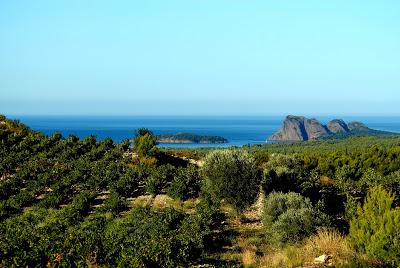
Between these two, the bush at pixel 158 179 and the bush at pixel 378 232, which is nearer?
the bush at pixel 378 232

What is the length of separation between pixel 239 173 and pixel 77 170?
14.1 m

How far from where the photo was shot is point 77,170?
1339 inches

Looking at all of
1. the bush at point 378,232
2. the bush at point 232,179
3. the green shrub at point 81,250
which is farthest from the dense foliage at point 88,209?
the bush at point 378,232

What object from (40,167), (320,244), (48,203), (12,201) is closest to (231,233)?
(320,244)

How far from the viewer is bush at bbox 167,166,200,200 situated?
28297mm

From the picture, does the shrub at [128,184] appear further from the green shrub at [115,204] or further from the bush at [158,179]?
the green shrub at [115,204]

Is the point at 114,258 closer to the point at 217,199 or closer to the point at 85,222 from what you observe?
the point at 85,222

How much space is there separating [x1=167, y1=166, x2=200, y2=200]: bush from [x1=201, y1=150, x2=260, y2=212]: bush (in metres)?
2.86

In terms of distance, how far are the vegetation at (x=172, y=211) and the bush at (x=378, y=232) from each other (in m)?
0.04

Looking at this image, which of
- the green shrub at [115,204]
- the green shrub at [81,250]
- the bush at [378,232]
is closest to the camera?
the bush at [378,232]

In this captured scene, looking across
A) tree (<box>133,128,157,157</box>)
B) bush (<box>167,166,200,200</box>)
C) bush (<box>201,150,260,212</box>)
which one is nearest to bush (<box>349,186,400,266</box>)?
bush (<box>201,150,260,212</box>)

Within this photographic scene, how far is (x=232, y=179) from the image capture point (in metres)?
25.3

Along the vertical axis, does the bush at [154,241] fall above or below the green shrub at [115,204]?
above

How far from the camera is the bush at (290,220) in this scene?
1936cm
